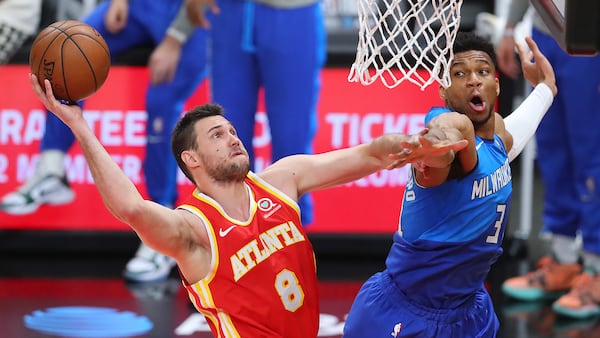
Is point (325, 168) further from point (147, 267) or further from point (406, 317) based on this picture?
point (147, 267)

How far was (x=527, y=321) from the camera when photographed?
6.38 metres

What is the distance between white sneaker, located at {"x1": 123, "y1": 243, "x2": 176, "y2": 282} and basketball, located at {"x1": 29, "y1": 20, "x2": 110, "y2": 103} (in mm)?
3166

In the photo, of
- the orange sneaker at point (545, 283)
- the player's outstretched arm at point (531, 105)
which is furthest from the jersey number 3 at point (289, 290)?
the orange sneaker at point (545, 283)

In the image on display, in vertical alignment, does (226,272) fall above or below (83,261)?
above

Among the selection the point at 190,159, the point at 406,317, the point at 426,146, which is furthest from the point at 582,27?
the point at 190,159

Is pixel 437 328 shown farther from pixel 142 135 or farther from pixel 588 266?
pixel 142 135

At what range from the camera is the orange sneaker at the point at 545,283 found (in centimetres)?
688

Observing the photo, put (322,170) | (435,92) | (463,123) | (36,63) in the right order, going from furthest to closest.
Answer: (435,92) → (322,170) → (36,63) → (463,123)

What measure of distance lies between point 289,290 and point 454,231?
2.18 ft

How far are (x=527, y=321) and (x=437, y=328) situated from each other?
249cm

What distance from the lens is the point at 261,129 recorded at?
24.9 feet

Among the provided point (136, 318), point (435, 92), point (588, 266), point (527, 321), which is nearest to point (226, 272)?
point (136, 318)

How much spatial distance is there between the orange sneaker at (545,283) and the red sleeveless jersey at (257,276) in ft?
9.81

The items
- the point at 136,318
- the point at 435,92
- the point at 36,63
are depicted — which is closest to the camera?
the point at 36,63
